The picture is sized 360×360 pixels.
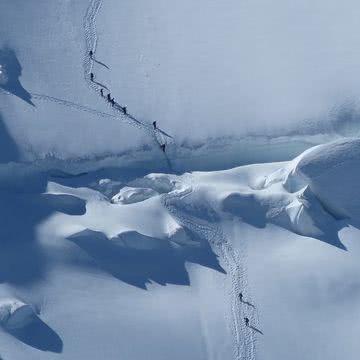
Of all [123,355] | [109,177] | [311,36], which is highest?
[311,36]

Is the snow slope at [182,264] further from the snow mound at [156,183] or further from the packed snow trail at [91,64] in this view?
the packed snow trail at [91,64]

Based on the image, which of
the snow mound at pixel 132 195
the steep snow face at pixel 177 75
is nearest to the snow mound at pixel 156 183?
the snow mound at pixel 132 195

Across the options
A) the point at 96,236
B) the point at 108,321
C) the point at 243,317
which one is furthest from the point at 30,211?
the point at 243,317

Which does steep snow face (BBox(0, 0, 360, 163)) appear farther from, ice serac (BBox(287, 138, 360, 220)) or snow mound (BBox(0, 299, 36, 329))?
snow mound (BBox(0, 299, 36, 329))

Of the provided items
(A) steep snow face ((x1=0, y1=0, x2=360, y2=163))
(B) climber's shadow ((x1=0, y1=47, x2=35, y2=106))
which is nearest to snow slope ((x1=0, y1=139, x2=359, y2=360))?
(A) steep snow face ((x1=0, y1=0, x2=360, y2=163))

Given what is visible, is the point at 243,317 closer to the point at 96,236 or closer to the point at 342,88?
the point at 96,236

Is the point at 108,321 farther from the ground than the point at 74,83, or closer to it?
closer to it
